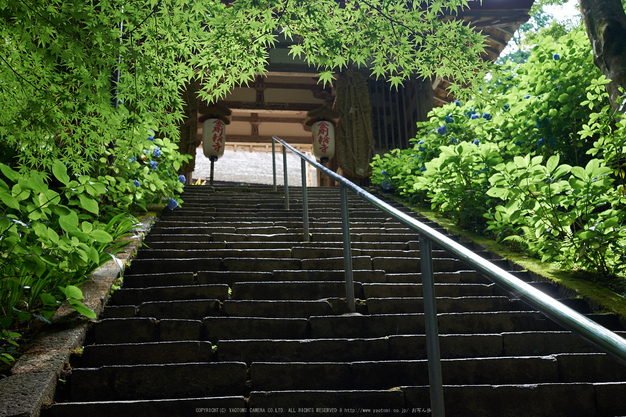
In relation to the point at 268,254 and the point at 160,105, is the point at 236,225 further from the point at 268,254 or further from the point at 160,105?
the point at 160,105

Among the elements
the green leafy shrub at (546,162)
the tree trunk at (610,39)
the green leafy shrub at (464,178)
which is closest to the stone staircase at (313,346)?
the green leafy shrub at (546,162)

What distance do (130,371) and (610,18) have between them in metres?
3.92

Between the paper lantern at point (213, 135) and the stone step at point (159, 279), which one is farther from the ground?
the paper lantern at point (213, 135)

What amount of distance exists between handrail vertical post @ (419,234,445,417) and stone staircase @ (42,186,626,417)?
2.02 ft

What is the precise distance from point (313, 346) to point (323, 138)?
718 cm

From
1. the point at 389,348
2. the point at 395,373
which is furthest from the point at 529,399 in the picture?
the point at 389,348

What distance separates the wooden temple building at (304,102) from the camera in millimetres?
9930

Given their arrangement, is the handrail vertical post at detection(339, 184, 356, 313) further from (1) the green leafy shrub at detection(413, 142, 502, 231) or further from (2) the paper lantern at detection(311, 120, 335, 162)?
(2) the paper lantern at detection(311, 120, 335, 162)

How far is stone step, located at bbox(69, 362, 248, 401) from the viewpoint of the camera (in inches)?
84.8

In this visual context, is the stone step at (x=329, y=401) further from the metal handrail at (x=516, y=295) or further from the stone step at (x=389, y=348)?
the metal handrail at (x=516, y=295)

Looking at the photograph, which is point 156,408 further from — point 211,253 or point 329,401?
point 211,253

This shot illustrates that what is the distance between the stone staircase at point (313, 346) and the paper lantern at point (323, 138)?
18.2 feet

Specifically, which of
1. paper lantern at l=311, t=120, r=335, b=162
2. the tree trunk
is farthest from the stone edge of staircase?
paper lantern at l=311, t=120, r=335, b=162

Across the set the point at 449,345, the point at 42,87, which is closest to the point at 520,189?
the point at 449,345
